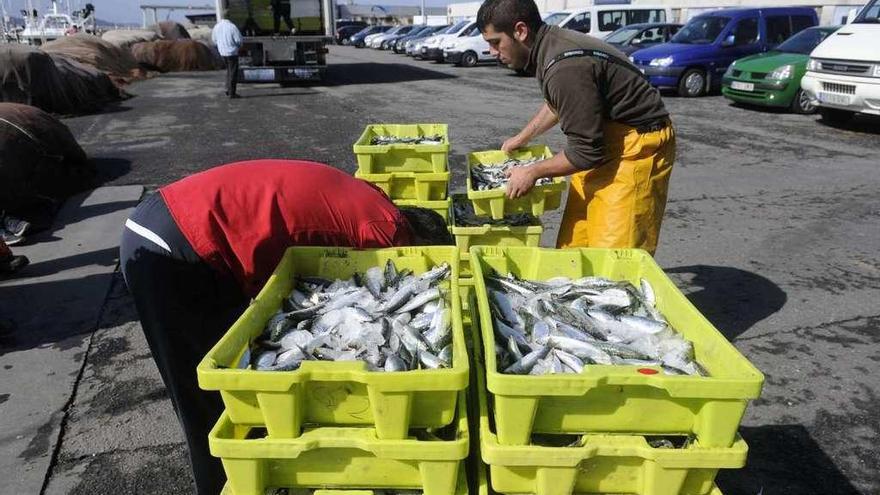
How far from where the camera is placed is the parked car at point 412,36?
102 feet

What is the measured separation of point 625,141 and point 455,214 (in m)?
1.36

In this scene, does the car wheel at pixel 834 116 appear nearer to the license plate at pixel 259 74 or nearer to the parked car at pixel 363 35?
the license plate at pixel 259 74

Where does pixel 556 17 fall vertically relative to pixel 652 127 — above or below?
above

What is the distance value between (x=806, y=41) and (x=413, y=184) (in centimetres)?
1285

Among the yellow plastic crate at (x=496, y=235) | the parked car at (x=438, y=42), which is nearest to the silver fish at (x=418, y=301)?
the yellow plastic crate at (x=496, y=235)

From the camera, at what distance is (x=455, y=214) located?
4.29 m

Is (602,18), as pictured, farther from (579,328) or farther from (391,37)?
(579,328)

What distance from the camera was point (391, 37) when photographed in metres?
35.6

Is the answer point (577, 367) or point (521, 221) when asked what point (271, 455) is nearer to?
point (577, 367)

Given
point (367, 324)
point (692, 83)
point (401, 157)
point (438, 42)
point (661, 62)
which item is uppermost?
point (438, 42)

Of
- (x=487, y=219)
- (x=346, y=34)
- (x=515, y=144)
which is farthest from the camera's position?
(x=346, y=34)

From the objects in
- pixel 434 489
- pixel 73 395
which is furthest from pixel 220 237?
pixel 73 395

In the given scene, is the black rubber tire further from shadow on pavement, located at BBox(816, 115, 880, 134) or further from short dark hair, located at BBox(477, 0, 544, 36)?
short dark hair, located at BBox(477, 0, 544, 36)

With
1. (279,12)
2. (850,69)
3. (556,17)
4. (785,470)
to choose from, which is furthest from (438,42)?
(785,470)
